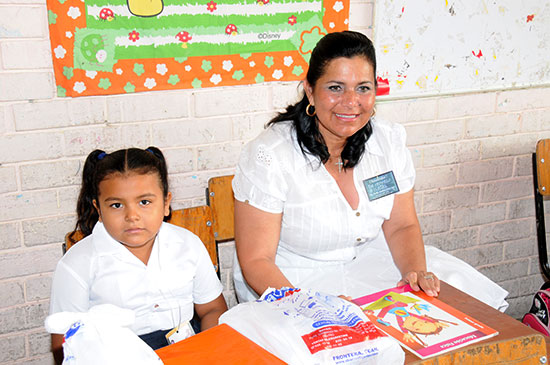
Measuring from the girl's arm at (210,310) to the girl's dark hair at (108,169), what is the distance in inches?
15.2

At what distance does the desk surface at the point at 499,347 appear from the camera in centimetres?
122

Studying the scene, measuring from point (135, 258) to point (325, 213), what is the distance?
Answer: 64 centimetres

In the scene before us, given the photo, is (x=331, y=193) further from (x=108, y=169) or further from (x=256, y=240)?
(x=108, y=169)

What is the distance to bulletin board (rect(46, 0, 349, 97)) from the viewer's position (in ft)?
6.49

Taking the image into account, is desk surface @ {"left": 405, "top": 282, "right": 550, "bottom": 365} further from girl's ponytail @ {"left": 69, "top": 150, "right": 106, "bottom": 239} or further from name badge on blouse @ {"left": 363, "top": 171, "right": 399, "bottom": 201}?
girl's ponytail @ {"left": 69, "top": 150, "right": 106, "bottom": 239}

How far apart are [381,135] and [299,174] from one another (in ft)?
1.23

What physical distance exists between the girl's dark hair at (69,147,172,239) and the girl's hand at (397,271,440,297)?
2.59 ft

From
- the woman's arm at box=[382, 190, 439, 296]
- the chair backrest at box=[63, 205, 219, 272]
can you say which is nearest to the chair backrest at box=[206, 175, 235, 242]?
the chair backrest at box=[63, 205, 219, 272]

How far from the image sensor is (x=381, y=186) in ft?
6.56

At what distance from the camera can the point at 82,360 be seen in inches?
39.2

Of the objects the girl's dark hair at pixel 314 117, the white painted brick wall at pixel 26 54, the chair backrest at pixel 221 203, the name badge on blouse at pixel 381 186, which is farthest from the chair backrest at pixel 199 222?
the white painted brick wall at pixel 26 54

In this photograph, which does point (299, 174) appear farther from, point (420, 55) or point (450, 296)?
point (420, 55)

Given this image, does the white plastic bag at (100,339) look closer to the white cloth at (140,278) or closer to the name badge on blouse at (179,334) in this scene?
the name badge on blouse at (179,334)

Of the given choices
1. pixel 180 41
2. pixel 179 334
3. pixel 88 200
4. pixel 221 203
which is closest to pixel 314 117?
pixel 221 203
